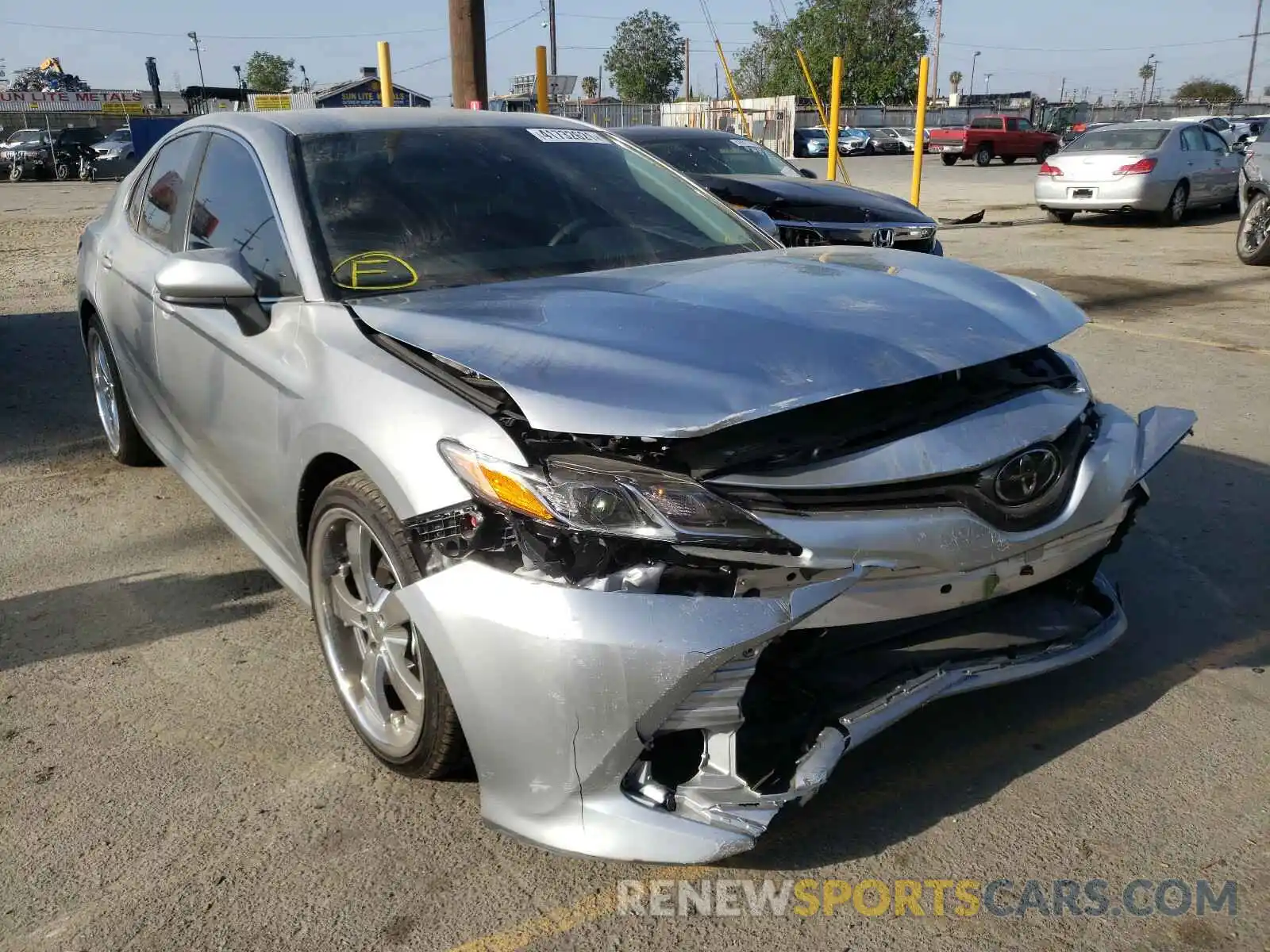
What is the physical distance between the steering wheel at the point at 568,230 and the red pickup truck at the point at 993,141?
33599 millimetres

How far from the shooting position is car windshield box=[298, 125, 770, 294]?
10.3 feet

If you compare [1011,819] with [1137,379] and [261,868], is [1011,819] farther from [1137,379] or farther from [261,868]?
[1137,379]

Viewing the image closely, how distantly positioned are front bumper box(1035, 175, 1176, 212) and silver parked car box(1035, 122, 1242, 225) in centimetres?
1

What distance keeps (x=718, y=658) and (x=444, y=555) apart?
2.08 ft

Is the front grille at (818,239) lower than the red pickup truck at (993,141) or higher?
lower

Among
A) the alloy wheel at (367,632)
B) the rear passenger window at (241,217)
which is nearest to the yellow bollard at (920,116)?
the rear passenger window at (241,217)

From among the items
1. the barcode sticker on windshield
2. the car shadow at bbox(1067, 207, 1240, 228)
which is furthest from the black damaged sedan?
the car shadow at bbox(1067, 207, 1240, 228)

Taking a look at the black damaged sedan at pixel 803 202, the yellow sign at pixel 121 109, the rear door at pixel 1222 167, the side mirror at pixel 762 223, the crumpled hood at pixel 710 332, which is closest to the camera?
the crumpled hood at pixel 710 332

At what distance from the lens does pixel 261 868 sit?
2400mm

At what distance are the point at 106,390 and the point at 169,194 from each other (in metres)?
1.48

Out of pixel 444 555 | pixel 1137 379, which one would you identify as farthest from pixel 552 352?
pixel 1137 379

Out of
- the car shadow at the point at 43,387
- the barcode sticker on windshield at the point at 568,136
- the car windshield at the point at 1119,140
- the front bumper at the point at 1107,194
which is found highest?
the barcode sticker on windshield at the point at 568,136

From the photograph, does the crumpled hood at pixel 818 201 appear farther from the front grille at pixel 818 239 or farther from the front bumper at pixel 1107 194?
the front bumper at pixel 1107 194

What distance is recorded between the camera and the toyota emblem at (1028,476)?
2424 millimetres
